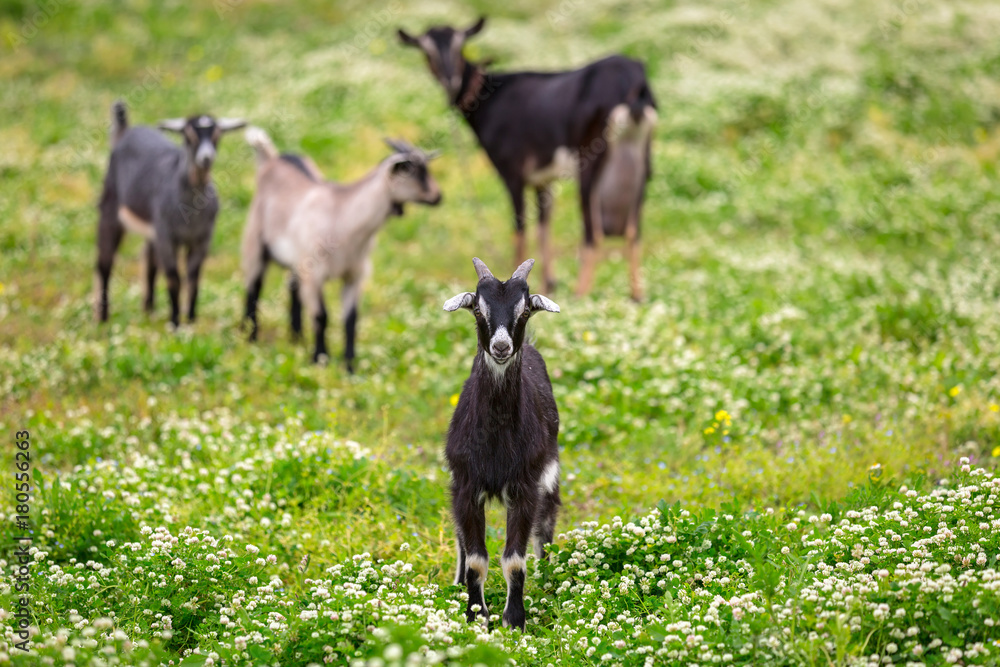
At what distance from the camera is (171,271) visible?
9695 mm

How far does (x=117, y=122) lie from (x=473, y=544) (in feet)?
26.2

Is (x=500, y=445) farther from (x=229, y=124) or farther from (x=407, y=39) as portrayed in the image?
(x=407, y=39)

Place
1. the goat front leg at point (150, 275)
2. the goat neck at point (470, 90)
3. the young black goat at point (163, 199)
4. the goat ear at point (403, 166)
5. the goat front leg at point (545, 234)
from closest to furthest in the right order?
the goat ear at point (403, 166), the young black goat at point (163, 199), the goat front leg at point (150, 275), the goat front leg at point (545, 234), the goat neck at point (470, 90)

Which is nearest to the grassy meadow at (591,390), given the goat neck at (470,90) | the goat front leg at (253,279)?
the goat front leg at (253,279)

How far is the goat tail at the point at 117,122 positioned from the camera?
10766 millimetres

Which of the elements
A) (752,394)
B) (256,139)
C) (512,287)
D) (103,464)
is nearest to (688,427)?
(752,394)

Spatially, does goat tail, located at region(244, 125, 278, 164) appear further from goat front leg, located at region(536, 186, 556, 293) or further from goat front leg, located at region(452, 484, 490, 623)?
goat front leg, located at region(452, 484, 490, 623)

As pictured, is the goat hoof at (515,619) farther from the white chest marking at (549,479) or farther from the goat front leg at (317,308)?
the goat front leg at (317,308)

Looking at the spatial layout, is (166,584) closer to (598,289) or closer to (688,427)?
(688,427)

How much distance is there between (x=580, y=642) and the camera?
4195 millimetres

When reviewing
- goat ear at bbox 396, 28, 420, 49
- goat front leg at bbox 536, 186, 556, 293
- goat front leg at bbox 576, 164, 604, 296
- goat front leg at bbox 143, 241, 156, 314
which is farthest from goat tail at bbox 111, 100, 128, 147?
goat front leg at bbox 576, 164, 604, 296

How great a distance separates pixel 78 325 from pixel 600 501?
617 cm

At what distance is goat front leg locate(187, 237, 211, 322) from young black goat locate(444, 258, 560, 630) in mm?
5747

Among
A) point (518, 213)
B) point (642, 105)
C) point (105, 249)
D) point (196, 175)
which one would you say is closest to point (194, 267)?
point (196, 175)
